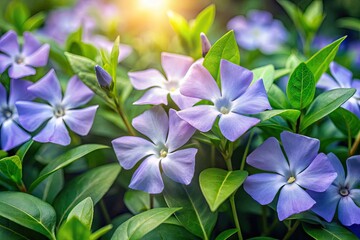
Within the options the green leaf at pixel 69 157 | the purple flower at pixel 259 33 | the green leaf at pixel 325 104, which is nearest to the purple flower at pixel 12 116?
the green leaf at pixel 69 157

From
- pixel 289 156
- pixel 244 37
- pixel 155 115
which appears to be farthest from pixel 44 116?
pixel 244 37

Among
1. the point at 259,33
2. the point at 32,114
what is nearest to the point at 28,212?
the point at 32,114

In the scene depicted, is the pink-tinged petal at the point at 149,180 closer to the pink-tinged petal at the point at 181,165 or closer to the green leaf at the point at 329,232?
the pink-tinged petal at the point at 181,165

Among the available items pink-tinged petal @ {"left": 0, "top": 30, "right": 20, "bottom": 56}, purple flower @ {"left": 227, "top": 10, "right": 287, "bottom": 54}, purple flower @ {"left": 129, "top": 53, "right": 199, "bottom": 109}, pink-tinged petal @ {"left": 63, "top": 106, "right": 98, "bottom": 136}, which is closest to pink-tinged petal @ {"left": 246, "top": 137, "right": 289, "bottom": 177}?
purple flower @ {"left": 129, "top": 53, "right": 199, "bottom": 109}

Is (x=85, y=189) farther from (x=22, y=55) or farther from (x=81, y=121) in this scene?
(x=22, y=55)

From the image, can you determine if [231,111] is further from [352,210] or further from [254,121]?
[352,210]

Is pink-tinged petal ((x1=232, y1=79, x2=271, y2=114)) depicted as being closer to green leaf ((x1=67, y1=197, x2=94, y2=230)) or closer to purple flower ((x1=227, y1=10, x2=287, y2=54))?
green leaf ((x1=67, y1=197, x2=94, y2=230))
